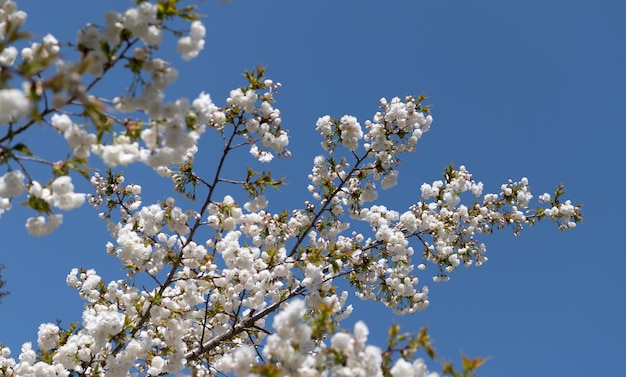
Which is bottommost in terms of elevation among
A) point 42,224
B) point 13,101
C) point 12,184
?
point 13,101

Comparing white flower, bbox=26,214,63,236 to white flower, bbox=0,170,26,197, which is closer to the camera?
white flower, bbox=0,170,26,197

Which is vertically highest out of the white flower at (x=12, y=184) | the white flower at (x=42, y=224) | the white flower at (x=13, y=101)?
the white flower at (x=12, y=184)

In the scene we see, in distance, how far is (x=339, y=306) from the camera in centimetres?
749

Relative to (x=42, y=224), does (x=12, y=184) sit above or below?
above

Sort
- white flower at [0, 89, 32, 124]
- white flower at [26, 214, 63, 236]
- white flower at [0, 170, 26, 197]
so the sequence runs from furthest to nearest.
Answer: white flower at [26, 214, 63, 236] < white flower at [0, 170, 26, 197] < white flower at [0, 89, 32, 124]

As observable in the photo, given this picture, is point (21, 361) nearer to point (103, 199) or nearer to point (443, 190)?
point (103, 199)

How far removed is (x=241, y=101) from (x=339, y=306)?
3.36 metres

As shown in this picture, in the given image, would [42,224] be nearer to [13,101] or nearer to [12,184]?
[12,184]

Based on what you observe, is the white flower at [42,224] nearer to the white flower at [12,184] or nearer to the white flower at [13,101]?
the white flower at [12,184]

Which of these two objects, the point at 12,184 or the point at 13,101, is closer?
the point at 13,101

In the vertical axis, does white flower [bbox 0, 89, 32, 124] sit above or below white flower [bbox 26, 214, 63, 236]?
below

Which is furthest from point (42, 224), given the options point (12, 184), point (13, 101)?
point (13, 101)

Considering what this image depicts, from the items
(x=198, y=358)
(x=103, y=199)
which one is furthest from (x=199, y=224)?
(x=103, y=199)

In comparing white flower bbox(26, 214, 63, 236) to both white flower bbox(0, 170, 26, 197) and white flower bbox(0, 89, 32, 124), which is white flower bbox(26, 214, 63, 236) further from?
white flower bbox(0, 89, 32, 124)
